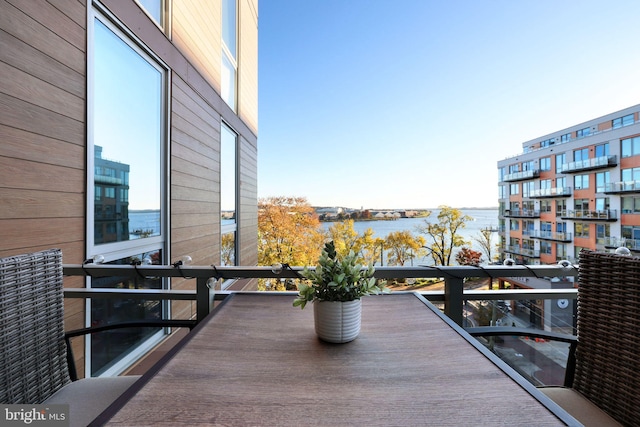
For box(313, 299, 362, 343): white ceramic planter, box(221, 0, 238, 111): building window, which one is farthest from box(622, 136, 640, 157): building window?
box(313, 299, 362, 343): white ceramic planter

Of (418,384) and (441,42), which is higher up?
(441,42)

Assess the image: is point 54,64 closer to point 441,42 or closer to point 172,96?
point 172,96

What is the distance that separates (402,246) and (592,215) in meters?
9.19

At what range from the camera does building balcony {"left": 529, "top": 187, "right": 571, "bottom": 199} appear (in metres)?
16.4

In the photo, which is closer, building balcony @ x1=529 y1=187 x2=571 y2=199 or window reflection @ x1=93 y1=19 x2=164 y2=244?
window reflection @ x1=93 y1=19 x2=164 y2=244

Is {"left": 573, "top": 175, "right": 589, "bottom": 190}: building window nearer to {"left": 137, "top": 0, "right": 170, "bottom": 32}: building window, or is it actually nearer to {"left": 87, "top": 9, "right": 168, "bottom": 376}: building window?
{"left": 137, "top": 0, "right": 170, "bottom": 32}: building window

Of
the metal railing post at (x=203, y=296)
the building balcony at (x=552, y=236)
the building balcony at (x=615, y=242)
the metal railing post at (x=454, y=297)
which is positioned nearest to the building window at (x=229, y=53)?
the metal railing post at (x=203, y=296)

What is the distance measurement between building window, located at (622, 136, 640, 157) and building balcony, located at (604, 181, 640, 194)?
1.37m

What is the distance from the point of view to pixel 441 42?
873 centimetres

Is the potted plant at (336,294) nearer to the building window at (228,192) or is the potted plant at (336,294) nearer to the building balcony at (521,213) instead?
the building window at (228,192)

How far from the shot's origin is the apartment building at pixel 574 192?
13.0m

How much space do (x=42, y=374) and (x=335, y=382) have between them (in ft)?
3.63

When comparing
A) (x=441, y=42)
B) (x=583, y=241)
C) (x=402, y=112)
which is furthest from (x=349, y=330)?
(x=583, y=241)

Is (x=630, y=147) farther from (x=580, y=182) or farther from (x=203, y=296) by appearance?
(x=203, y=296)
